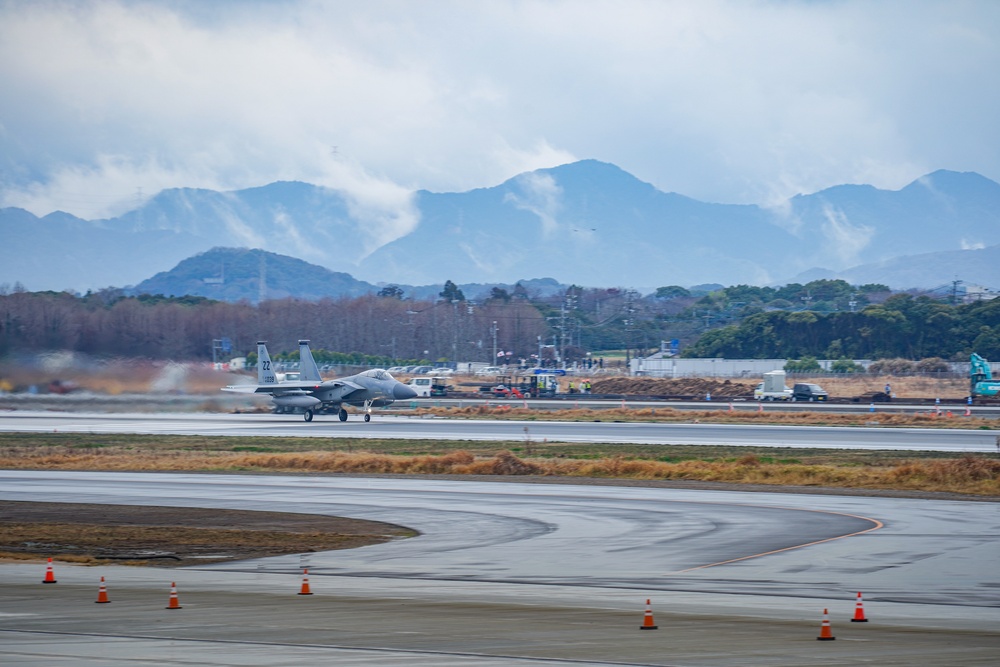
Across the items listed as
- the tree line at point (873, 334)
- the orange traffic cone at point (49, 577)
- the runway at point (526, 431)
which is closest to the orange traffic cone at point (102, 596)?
the orange traffic cone at point (49, 577)

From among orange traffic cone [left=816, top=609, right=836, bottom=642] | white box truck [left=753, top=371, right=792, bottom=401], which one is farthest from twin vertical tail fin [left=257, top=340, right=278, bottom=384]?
orange traffic cone [left=816, top=609, right=836, bottom=642]

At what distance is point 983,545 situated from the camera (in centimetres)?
2102

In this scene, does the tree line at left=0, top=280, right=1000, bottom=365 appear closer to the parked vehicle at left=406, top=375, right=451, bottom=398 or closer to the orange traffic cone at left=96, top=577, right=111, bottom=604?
the parked vehicle at left=406, top=375, right=451, bottom=398

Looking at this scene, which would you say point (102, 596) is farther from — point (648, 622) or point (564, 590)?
point (648, 622)

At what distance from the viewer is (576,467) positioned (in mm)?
38812

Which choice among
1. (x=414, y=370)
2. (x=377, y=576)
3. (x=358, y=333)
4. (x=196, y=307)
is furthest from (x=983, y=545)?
(x=358, y=333)

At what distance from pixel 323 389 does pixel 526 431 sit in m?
22.8

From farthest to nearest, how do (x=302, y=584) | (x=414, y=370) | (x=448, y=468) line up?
(x=414, y=370), (x=448, y=468), (x=302, y=584)

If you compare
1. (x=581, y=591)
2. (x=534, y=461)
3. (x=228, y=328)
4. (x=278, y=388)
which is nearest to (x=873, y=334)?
(x=228, y=328)

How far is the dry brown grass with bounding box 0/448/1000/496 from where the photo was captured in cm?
3347

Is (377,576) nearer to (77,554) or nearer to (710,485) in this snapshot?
(77,554)

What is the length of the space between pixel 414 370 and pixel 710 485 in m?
110

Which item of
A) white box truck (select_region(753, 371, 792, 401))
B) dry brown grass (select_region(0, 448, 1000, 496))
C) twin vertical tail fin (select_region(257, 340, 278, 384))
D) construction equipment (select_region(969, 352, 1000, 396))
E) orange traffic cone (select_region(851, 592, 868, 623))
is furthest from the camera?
white box truck (select_region(753, 371, 792, 401))

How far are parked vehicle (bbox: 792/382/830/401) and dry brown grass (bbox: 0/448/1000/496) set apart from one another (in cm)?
4854
